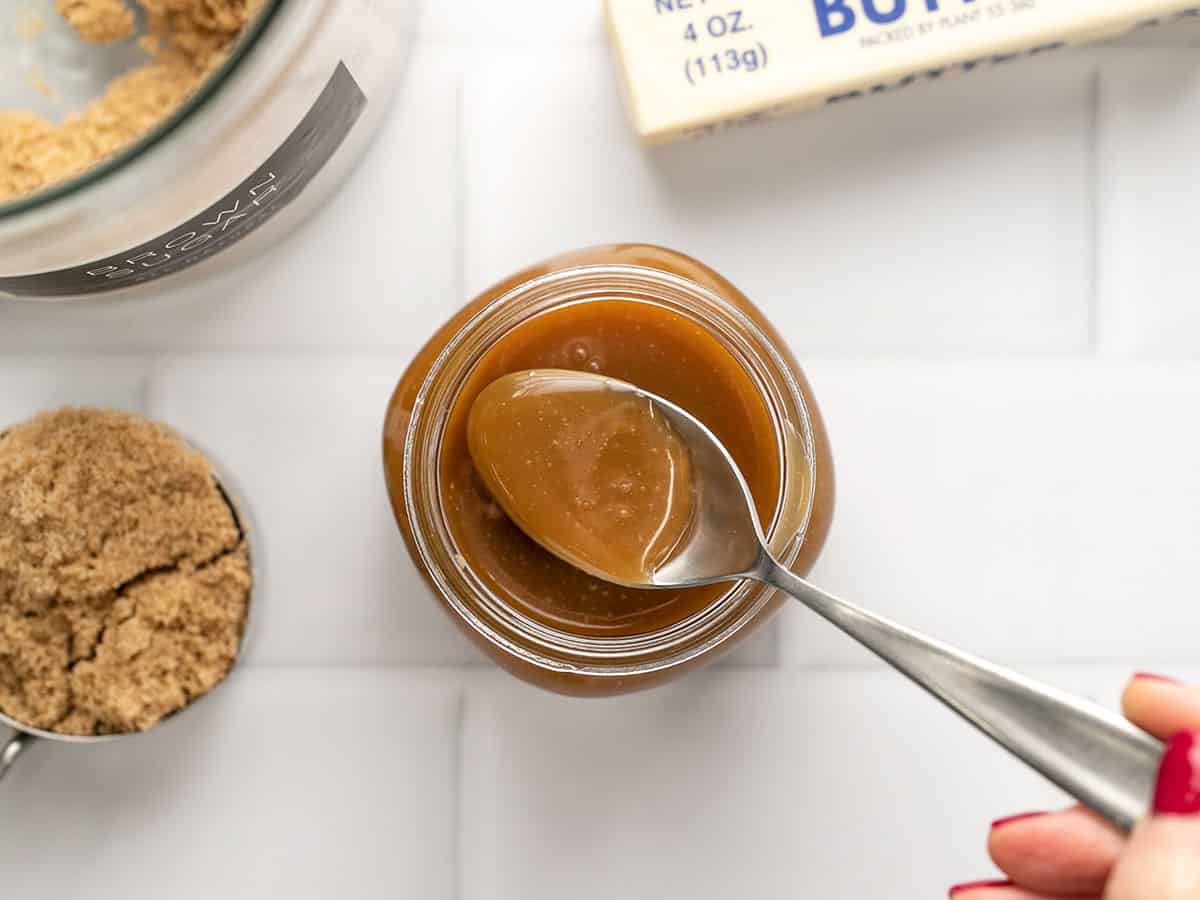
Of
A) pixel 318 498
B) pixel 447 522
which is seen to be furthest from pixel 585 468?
pixel 318 498

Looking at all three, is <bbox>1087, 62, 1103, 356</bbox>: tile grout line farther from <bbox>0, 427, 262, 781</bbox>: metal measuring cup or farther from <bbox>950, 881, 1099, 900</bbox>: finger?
<bbox>0, 427, 262, 781</bbox>: metal measuring cup

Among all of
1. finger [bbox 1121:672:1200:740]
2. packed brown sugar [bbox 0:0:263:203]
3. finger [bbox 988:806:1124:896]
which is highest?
packed brown sugar [bbox 0:0:263:203]

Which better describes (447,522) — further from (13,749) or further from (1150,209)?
(1150,209)

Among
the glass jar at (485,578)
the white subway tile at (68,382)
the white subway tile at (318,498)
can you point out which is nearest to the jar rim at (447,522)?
the glass jar at (485,578)

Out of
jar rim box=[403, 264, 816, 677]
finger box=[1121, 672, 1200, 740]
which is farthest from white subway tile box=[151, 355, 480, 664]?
finger box=[1121, 672, 1200, 740]

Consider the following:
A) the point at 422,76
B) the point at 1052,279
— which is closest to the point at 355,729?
the point at 422,76

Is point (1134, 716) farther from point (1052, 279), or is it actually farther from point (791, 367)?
point (1052, 279)

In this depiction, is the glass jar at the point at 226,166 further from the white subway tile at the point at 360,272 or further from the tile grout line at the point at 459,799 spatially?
the tile grout line at the point at 459,799
